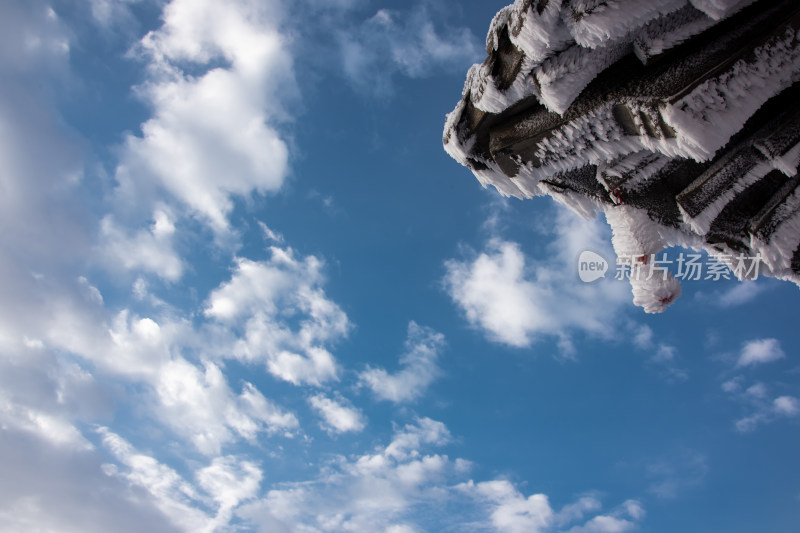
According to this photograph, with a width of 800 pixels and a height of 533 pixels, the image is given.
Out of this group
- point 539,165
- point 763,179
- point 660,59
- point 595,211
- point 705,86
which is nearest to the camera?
point 705,86

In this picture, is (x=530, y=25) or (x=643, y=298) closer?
(x=530, y=25)

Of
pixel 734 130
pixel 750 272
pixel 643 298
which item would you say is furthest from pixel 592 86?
pixel 750 272

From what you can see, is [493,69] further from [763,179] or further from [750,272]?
[750,272]

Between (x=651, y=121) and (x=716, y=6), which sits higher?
(x=716, y=6)

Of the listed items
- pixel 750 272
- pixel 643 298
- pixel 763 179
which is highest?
pixel 763 179

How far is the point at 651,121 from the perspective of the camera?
11.3ft

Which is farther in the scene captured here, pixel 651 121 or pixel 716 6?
→ pixel 651 121

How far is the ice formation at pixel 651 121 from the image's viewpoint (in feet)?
10.6

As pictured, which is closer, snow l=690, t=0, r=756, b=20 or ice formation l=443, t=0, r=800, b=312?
snow l=690, t=0, r=756, b=20

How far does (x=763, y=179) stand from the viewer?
420 centimetres

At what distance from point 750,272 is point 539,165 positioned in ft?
8.51

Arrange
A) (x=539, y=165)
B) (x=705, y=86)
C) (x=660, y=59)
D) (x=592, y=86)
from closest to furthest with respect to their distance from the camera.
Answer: (x=705, y=86) → (x=660, y=59) → (x=592, y=86) → (x=539, y=165)

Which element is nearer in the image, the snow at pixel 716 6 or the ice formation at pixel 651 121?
the snow at pixel 716 6

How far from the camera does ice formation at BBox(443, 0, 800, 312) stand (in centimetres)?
324
